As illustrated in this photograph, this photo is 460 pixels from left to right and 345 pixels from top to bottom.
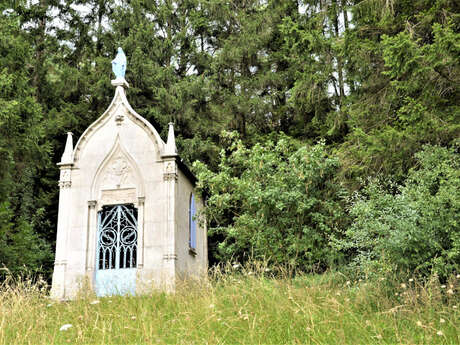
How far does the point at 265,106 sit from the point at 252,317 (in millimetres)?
13007

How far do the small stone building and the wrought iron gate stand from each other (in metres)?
0.02

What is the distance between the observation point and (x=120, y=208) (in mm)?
12008

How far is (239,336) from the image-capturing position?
573 cm

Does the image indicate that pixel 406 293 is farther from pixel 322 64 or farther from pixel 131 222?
pixel 322 64

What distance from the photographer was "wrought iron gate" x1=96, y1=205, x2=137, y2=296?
11500 mm

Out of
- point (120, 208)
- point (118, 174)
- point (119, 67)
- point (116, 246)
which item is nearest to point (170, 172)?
point (118, 174)

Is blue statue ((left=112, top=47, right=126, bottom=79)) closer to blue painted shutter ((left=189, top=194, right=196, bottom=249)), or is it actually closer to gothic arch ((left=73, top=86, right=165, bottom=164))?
gothic arch ((left=73, top=86, right=165, bottom=164))

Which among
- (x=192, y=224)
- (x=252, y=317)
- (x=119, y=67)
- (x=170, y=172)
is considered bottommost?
(x=252, y=317)

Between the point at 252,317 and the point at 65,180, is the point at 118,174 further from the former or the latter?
the point at 252,317

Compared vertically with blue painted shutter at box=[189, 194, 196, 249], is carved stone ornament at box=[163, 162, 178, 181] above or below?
above

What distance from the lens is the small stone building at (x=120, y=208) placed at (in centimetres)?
1145

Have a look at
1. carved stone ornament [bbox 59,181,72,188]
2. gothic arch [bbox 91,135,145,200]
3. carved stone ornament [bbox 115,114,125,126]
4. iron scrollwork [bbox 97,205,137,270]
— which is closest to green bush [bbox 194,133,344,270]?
gothic arch [bbox 91,135,145,200]

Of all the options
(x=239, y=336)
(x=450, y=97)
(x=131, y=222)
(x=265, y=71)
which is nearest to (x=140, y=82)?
(x=265, y=71)

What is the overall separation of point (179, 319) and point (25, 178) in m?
12.3
